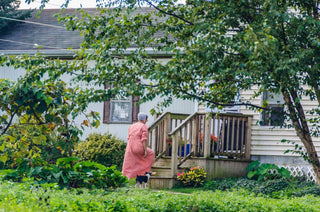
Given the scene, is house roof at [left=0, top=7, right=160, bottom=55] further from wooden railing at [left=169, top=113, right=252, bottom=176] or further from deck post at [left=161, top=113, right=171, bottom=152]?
wooden railing at [left=169, top=113, right=252, bottom=176]

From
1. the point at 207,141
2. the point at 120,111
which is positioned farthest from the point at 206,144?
the point at 120,111

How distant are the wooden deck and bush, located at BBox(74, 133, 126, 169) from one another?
4.68 feet

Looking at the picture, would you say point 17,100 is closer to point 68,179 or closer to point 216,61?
point 68,179

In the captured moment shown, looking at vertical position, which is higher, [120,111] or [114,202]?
[120,111]

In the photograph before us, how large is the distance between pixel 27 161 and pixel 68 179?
28.0 inches

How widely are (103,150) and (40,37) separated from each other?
6195 mm

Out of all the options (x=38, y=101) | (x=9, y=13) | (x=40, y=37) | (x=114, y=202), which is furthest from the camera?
(x=9, y=13)

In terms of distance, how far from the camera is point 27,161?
7684mm

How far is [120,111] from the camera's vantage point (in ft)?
55.5

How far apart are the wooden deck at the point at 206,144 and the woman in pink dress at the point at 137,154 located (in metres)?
0.97

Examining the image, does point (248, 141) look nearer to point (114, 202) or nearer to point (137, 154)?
point (137, 154)

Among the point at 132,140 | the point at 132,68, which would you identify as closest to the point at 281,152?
the point at 132,140

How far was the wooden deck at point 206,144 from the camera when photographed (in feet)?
41.9

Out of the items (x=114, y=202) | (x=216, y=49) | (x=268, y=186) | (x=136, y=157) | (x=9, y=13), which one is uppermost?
(x=9, y=13)
